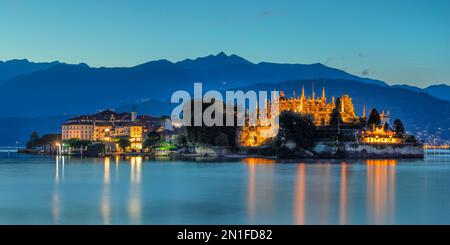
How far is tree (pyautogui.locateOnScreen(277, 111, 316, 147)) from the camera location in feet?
299

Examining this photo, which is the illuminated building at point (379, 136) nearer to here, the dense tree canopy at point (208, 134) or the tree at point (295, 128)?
the tree at point (295, 128)

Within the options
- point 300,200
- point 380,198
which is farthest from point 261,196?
point 380,198

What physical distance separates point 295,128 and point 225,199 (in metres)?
54.0

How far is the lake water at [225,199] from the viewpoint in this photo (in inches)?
1168

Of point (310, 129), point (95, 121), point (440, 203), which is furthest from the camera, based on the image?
point (95, 121)

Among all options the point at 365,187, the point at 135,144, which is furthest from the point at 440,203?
the point at 135,144

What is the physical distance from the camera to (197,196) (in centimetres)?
3972

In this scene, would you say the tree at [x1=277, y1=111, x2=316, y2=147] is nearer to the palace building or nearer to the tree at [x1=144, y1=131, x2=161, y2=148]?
the palace building

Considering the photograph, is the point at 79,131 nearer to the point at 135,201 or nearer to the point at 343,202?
the point at 135,201

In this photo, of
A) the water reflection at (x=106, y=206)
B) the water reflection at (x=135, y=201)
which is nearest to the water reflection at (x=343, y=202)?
the water reflection at (x=135, y=201)

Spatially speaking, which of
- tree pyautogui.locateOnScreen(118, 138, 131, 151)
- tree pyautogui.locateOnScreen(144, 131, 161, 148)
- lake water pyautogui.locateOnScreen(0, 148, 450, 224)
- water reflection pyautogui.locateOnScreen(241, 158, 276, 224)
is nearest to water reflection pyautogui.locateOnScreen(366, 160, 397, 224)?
lake water pyautogui.locateOnScreen(0, 148, 450, 224)

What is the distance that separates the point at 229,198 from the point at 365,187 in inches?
462

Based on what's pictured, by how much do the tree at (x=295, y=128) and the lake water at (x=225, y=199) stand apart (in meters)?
34.3
